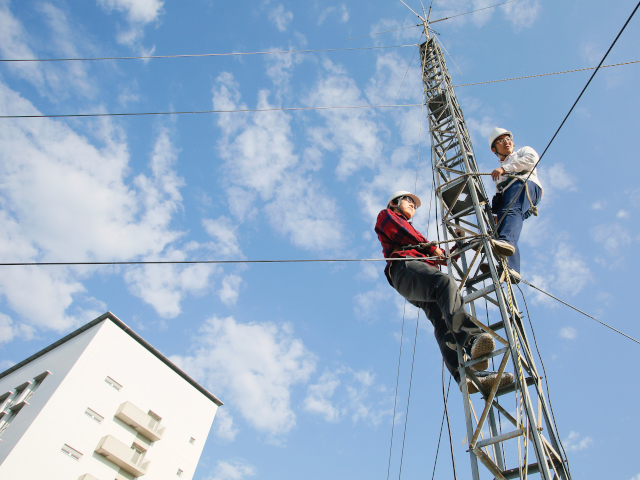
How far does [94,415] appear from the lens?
23406mm

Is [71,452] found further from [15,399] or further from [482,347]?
[482,347]

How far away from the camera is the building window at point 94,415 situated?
23.2 m

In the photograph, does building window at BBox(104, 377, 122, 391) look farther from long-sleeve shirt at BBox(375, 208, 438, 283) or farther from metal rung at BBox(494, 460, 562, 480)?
metal rung at BBox(494, 460, 562, 480)

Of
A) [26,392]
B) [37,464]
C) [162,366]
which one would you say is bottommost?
[37,464]

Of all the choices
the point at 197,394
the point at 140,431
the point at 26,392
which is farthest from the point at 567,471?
the point at 197,394

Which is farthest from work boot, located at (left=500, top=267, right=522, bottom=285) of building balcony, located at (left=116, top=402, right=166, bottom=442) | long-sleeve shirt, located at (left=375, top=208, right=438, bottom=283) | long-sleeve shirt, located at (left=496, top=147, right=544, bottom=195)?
building balcony, located at (left=116, top=402, right=166, bottom=442)

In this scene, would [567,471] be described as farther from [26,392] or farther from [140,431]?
[26,392]

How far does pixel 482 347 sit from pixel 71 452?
24405 millimetres

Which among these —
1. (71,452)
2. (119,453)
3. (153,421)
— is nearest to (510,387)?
(71,452)

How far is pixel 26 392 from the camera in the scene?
24688mm

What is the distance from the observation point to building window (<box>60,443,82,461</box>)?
70.8ft

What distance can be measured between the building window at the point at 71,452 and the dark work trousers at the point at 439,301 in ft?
76.7

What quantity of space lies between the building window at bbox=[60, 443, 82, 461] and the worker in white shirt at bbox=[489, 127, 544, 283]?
79.5 ft

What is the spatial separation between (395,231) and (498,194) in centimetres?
152
